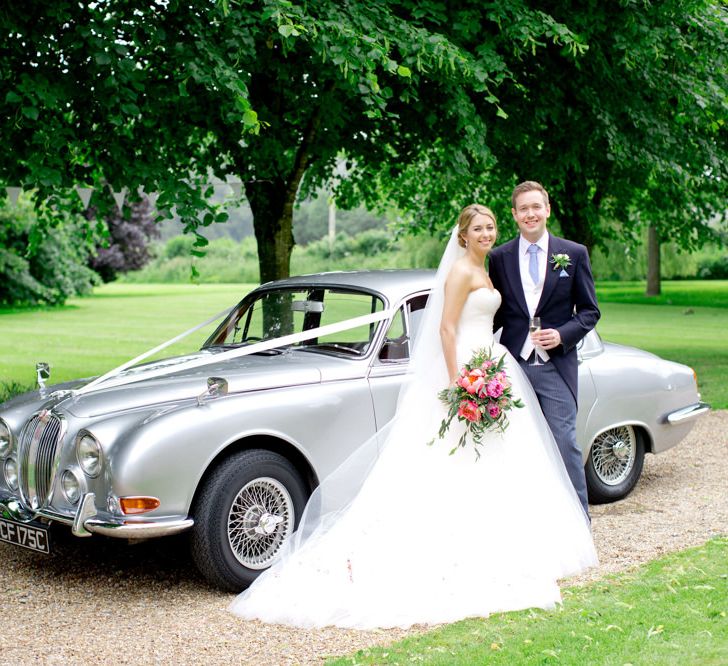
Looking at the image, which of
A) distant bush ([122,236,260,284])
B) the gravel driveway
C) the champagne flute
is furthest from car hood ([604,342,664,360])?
distant bush ([122,236,260,284])

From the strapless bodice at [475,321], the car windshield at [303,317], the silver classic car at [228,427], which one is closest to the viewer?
the silver classic car at [228,427]

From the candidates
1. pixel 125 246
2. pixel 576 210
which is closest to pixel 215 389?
pixel 576 210

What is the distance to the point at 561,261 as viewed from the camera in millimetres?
5465

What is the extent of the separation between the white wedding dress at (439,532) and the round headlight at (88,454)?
1054 mm

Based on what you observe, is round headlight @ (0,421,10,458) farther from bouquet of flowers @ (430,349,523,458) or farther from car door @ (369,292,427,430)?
bouquet of flowers @ (430,349,523,458)

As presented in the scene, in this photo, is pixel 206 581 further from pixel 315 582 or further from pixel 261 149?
pixel 261 149

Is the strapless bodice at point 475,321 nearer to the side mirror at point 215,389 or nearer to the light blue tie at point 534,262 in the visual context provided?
the light blue tie at point 534,262

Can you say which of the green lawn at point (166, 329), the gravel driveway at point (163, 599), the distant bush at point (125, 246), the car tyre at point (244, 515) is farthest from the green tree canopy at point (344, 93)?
the distant bush at point (125, 246)

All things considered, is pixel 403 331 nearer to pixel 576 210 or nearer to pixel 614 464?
pixel 614 464

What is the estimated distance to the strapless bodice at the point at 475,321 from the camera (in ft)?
18.0

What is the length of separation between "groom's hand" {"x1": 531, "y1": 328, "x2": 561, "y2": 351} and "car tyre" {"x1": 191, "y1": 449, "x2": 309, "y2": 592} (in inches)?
63.5

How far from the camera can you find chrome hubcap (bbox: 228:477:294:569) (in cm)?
538

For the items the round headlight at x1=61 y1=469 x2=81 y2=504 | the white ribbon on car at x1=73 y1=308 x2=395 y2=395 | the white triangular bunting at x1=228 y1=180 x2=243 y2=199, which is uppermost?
the white triangular bunting at x1=228 y1=180 x2=243 y2=199

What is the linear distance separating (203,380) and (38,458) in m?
1.03
